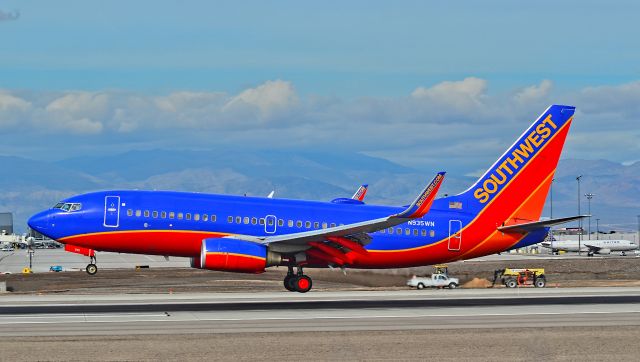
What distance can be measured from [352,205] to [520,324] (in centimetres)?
1899

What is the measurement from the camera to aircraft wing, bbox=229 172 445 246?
47.7 m

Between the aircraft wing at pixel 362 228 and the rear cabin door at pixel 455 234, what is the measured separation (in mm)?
5555

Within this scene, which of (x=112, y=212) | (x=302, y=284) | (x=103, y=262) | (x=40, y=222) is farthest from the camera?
(x=103, y=262)

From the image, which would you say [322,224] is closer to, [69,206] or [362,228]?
[362,228]

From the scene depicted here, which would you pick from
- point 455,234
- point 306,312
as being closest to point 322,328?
point 306,312

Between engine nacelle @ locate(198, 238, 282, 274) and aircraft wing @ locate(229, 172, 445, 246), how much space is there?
1010mm

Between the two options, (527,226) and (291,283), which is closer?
(291,283)

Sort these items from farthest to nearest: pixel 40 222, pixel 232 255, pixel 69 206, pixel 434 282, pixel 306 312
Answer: pixel 434 282
pixel 40 222
pixel 69 206
pixel 232 255
pixel 306 312

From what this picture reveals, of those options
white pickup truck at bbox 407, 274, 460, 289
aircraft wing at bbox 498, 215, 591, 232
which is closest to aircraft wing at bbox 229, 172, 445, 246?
aircraft wing at bbox 498, 215, 591, 232

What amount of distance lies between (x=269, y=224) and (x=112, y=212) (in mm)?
7327

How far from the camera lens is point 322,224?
52.9m

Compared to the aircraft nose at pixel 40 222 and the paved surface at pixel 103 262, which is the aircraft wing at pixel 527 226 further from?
the paved surface at pixel 103 262

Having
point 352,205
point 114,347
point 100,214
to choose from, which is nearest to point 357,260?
point 352,205

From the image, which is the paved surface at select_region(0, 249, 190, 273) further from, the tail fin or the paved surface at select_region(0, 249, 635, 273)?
the tail fin
